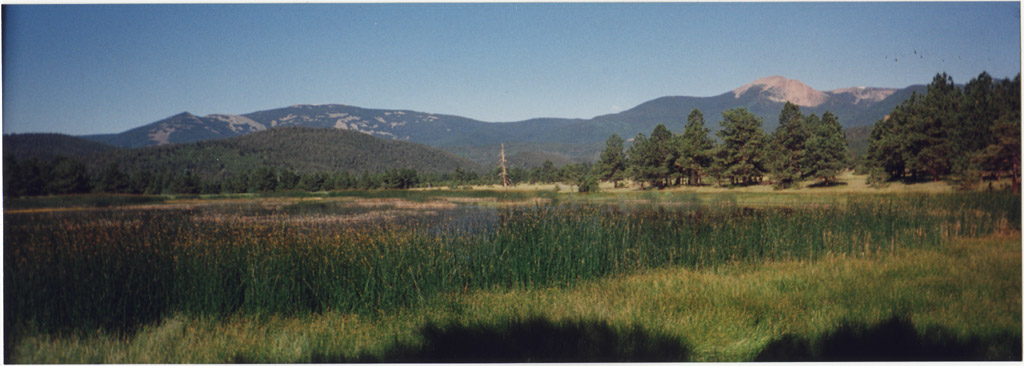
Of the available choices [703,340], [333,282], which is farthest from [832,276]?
[333,282]

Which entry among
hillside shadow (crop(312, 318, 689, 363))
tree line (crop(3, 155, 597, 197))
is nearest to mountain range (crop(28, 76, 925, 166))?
tree line (crop(3, 155, 597, 197))

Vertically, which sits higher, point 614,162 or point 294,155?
point 294,155

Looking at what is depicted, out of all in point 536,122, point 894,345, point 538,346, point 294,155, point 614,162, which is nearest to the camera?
point 538,346

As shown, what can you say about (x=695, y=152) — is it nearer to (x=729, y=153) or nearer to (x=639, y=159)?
(x=729, y=153)

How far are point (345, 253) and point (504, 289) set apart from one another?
2.24 metres

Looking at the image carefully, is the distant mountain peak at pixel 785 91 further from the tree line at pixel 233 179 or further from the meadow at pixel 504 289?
the tree line at pixel 233 179

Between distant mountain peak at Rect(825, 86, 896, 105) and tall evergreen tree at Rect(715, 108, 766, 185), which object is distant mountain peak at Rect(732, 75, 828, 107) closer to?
distant mountain peak at Rect(825, 86, 896, 105)

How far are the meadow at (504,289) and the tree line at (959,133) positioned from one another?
0.50 meters

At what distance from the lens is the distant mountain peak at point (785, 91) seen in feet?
27.0

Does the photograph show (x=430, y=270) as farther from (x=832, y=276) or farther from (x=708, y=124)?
(x=708, y=124)

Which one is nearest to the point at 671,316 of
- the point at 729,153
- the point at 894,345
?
the point at 894,345

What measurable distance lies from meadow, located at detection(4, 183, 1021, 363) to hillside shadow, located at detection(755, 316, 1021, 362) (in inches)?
0.7

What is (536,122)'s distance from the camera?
11.2m

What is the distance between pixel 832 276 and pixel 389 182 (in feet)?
31.7
